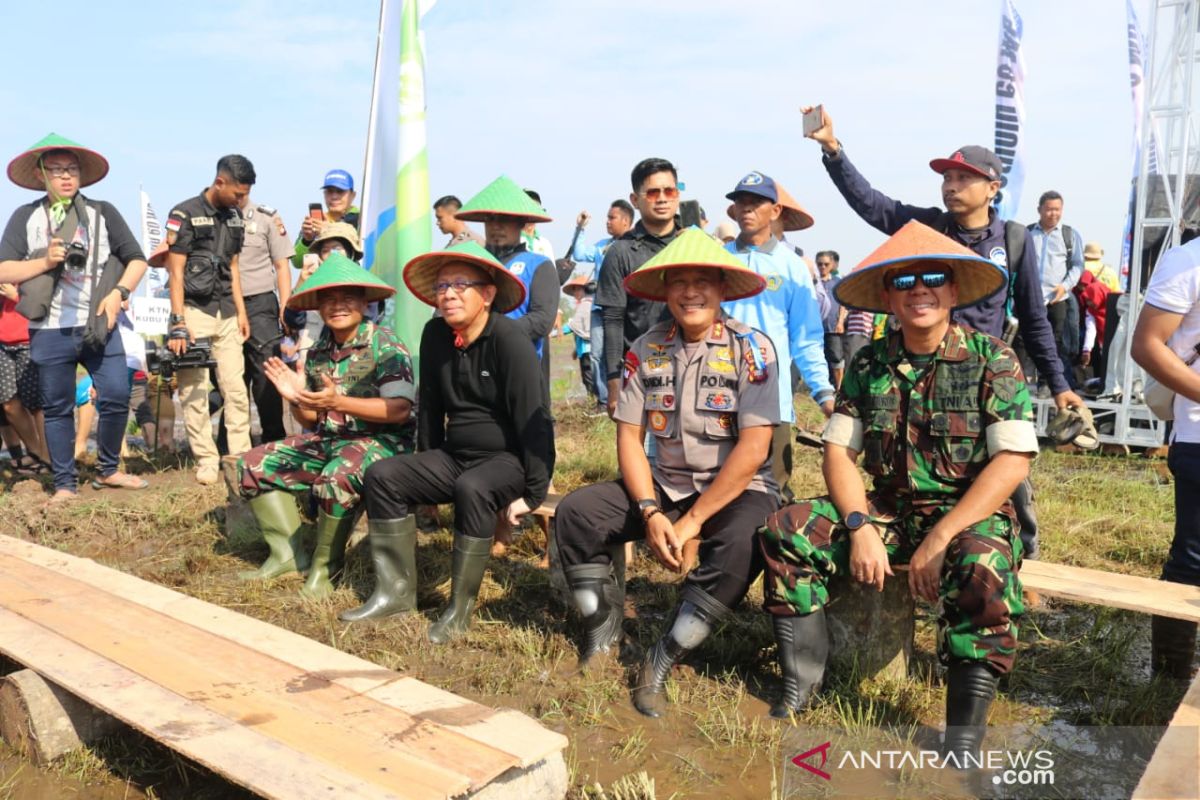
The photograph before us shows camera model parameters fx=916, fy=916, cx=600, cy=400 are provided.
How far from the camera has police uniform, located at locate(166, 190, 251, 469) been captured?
6.37 m

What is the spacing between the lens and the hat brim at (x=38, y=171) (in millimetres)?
5852

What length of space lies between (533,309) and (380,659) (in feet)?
6.86

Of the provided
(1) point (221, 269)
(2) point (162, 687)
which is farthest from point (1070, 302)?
(2) point (162, 687)

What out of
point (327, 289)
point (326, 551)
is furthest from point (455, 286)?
point (326, 551)

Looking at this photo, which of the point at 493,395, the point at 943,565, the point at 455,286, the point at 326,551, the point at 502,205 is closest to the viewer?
the point at 943,565

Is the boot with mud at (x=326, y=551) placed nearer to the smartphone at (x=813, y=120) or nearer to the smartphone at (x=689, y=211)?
the smartphone at (x=689, y=211)

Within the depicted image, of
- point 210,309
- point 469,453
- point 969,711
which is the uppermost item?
point 210,309

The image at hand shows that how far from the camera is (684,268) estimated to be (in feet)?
11.8

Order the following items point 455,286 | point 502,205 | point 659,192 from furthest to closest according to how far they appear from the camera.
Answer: point 502,205
point 659,192
point 455,286

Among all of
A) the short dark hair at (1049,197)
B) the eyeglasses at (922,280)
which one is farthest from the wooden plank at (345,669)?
the short dark hair at (1049,197)

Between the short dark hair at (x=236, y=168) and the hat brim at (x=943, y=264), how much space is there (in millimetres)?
4516

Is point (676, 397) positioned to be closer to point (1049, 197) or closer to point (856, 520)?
point (856, 520)

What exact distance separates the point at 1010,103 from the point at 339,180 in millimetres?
6493

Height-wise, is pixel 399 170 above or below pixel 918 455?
above
